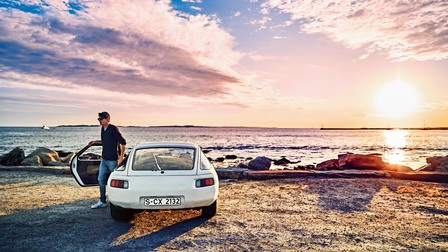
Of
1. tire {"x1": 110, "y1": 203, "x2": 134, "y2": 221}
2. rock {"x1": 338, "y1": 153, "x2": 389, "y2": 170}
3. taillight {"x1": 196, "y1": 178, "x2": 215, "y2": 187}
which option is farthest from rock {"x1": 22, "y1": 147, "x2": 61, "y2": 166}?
rock {"x1": 338, "y1": 153, "x2": 389, "y2": 170}

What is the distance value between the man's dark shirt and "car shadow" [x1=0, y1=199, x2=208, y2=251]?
3.69ft

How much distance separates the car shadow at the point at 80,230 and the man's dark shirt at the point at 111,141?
112 centimetres

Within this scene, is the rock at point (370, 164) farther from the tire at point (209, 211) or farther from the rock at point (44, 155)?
the rock at point (44, 155)

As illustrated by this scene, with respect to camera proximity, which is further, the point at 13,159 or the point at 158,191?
the point at 13,159

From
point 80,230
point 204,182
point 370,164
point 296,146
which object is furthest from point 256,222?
point 296,146

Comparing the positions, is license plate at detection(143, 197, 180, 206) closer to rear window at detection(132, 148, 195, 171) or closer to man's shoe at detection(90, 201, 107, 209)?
rear window at detection(132, 148, 195, 171)

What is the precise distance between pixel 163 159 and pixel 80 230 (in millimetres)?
1759

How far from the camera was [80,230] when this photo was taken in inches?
199

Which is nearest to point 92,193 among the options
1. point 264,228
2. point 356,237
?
point 264,228

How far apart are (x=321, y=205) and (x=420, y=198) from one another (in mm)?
2516

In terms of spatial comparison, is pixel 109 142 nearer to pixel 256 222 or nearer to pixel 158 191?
pixel 158 191

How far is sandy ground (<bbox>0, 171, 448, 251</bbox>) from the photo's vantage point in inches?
173

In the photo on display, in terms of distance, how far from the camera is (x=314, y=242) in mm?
4465

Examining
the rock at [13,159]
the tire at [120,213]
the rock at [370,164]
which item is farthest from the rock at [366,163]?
the rock at [13,159]
